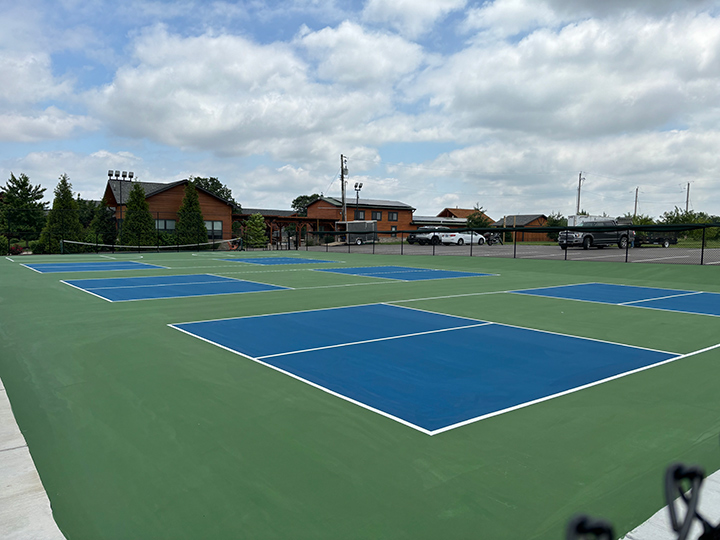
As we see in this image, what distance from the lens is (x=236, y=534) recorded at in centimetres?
290

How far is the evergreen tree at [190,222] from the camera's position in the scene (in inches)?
1654

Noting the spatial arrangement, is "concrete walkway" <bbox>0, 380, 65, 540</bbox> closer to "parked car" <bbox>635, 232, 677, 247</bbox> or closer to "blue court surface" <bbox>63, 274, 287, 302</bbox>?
"blue court surface" <bbox>63, 274, 287, 302</bbox>

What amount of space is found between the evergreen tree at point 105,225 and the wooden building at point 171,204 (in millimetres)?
621

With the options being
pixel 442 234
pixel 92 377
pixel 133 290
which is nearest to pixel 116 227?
pixel 442 234

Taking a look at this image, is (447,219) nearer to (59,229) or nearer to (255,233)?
(255,233)

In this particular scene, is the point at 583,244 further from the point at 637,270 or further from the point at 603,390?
the point at 603,390

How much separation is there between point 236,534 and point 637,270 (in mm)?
22269

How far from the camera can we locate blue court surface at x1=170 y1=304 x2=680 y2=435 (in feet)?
Result: 16.8

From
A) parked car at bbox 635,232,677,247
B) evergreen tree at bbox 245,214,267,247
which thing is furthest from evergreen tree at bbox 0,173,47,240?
parked car at bbox 635,232,677,247

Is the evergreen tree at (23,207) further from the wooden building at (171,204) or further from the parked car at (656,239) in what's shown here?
the parked car at (656,239)

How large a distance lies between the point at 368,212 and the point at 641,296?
6086 centimetres

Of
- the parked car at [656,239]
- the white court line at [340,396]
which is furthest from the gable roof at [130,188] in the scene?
the white court line at [340,396]

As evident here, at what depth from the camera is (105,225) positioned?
4322 cm

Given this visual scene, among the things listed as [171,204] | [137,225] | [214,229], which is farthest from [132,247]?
[214,229]
